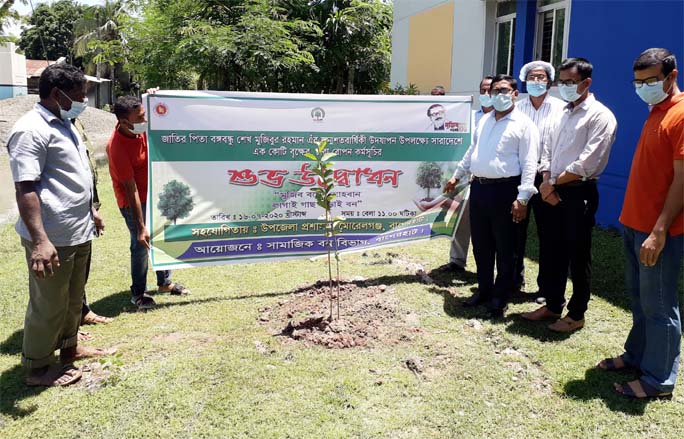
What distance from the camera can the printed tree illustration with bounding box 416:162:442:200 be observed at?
5562 millimetres

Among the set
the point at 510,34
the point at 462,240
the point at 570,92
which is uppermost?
the point at 510,34

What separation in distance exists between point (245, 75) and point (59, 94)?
14364 mm

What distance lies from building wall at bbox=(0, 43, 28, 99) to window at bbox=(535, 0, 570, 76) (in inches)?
1696

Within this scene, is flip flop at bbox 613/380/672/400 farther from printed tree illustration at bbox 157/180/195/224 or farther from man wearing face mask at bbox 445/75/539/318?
printed tree illustration at bbox 157/180/195/224

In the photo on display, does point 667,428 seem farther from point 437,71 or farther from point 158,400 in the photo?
point 437,71

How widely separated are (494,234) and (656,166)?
1656 mm

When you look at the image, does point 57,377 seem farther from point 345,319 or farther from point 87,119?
point 87,119

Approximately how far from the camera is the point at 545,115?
4785 millimetres

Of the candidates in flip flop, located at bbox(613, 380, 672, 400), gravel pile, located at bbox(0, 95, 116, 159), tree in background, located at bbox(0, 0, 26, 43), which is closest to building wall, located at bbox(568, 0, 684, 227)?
flip flop, located at bbox(613, 380, 672, 400)

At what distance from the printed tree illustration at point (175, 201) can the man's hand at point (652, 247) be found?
12.0 ft

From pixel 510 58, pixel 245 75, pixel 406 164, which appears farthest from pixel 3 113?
pixel 406 164

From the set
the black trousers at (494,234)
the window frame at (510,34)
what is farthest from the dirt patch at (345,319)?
the window frame at (510,34)

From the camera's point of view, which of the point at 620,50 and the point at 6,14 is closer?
the point at 620,50

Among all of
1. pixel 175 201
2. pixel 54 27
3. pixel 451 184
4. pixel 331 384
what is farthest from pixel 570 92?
pixel 54 27
